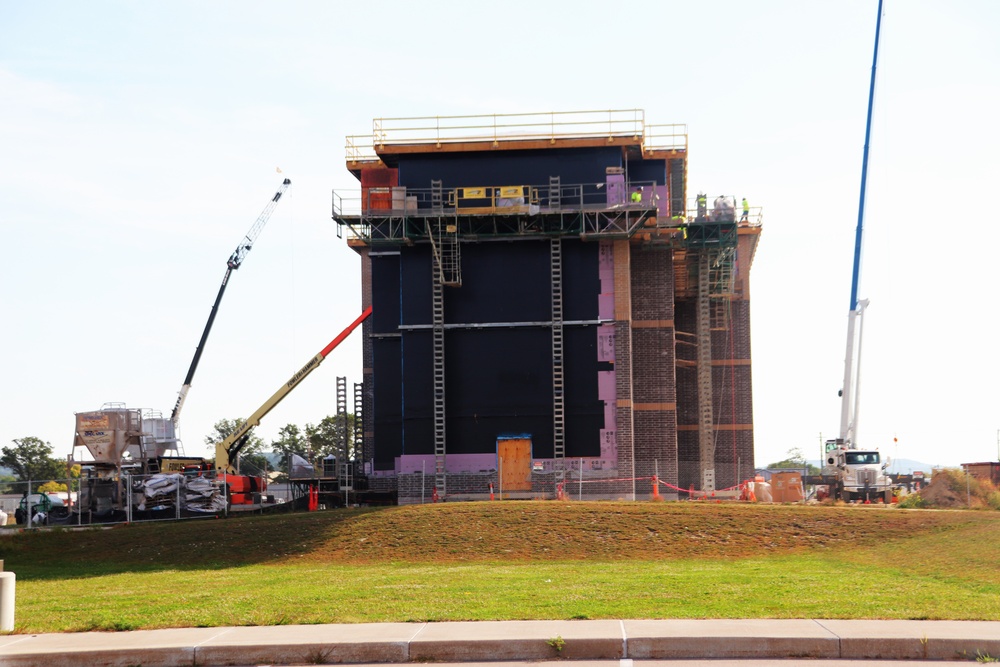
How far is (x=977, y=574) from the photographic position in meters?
20.1

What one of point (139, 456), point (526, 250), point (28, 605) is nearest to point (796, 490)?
point (526, 250)

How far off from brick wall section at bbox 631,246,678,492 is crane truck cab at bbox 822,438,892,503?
6325 millimetres

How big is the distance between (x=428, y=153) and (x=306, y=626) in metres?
33.0

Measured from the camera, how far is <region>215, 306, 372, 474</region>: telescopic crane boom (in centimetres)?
4988

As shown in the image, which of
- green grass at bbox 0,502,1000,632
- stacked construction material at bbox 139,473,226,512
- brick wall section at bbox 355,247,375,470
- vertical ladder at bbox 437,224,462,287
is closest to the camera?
green grass at bbox 0,502,1000,632

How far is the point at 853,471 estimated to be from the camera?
4528 centimetres

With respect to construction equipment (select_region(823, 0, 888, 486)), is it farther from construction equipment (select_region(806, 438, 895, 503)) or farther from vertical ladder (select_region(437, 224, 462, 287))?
vertical ladder (select_region(437, 224, 462, 287))

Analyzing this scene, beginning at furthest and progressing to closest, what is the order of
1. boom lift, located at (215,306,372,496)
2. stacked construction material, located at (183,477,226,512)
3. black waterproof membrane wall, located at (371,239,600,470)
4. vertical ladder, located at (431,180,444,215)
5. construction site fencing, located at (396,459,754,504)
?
boom lift, located at (215,306,372,496) → vertical ladder, located at (431,180,444,215) → black waterproof membrane wall, located at (371,239,600,470) → construction site fencing, located at (396,459,754,504) → stacked construction material, located at (183,477,226,512)

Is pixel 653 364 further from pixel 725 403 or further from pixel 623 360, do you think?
pixel 725 403

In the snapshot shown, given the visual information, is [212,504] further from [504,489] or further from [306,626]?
[306,626]

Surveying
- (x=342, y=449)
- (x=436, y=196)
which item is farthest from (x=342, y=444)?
(x=436, y=196)

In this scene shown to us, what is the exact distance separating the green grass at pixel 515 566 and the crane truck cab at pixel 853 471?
1261 centimetres

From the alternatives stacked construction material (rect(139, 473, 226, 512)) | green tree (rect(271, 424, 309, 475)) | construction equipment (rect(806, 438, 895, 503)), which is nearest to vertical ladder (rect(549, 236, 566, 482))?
construction equipment (rect(806, 438, 895, 503))

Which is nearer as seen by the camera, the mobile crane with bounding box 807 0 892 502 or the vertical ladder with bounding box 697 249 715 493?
the mobile crane with bounding box 807 0 892 502
